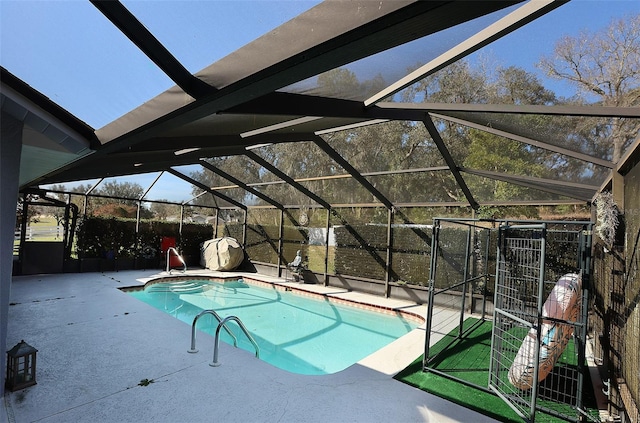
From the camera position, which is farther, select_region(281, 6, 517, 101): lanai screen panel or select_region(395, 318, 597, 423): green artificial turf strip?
select_region(395, 318, 597, 423): green artificial turf strip

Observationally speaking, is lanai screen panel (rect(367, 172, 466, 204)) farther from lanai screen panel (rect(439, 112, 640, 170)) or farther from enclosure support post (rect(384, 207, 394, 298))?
lanai screen panel (rect(439, 112, 640, 170))

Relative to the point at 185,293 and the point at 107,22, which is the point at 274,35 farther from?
the point at 185,293

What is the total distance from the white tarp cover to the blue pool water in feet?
4.28

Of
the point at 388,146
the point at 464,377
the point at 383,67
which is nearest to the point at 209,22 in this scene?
the point at 383,67

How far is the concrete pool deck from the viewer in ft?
9.61

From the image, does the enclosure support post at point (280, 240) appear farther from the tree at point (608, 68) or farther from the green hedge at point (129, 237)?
the tree at point (608, 68)

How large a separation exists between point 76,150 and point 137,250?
9.40 meters

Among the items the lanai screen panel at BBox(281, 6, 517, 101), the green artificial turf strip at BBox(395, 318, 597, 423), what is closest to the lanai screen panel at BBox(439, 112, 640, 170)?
the lanai screen panel at BBox(281, 6, 517, 101)

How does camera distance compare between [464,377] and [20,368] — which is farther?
[464,377]

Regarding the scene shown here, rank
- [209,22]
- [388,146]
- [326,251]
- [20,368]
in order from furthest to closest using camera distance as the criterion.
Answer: [326,251]
[388,146]
[20,368]
[209,22]

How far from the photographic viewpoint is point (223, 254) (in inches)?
463

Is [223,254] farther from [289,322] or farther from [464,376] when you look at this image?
[464,376]

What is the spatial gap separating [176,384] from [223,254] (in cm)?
859

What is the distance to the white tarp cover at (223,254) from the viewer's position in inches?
462
